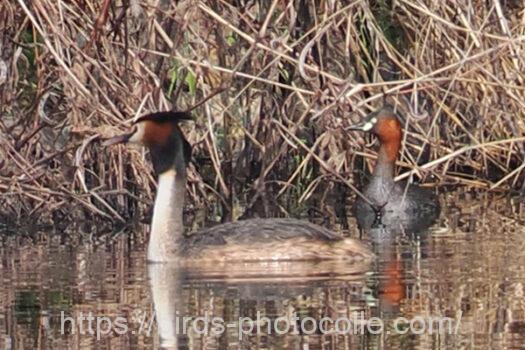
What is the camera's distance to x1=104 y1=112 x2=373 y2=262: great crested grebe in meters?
11.0

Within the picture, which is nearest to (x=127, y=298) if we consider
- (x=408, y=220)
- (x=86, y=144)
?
(x=86, y=144)

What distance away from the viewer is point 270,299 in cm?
941

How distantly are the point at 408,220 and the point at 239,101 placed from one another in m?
1.53

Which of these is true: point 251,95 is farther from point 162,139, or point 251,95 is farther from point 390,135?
point 162,139

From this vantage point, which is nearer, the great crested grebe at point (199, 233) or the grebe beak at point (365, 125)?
the great crested grebe at point (199, 233)

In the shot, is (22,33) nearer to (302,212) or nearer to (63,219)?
(63,219)

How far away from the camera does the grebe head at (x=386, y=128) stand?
14.5 meters

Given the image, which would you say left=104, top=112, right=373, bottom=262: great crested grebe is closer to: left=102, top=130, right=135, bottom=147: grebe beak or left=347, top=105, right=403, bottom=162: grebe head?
left=102, top=130, right=135, bottom=147: grebe beak

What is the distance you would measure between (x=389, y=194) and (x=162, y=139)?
11.8ft

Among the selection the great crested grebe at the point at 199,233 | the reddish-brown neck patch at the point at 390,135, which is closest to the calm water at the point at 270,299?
the great crested grebe at the point at 199,233

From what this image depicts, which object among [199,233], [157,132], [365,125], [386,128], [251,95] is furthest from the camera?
[386,128]

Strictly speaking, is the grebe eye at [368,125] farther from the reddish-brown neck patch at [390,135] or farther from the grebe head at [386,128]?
the reddish-brown neck patch at [390,135]

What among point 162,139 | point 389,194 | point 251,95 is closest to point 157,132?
point 162,139

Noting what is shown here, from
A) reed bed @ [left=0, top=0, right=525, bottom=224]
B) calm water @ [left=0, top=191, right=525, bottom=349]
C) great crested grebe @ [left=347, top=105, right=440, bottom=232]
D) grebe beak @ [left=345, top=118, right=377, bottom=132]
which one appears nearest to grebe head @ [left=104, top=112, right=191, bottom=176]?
calm water @ [left=0, top=191, right=525, bottom=349]
